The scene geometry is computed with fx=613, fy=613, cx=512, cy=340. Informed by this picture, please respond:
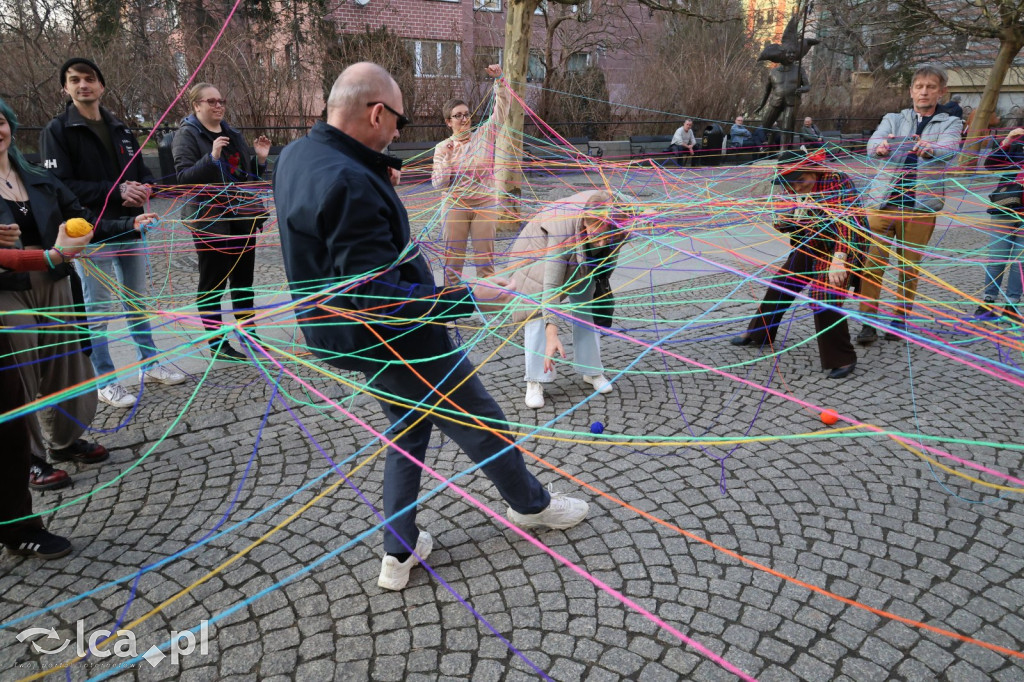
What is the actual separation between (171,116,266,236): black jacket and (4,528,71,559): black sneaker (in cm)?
208

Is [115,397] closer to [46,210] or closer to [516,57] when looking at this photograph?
[46,210]

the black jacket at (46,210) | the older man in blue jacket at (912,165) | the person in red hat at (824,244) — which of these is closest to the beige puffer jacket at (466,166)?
the person in red hat at (824,244)

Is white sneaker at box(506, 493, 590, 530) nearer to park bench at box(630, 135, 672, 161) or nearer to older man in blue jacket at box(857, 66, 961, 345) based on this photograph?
older man in blue jacket at box(857, 66, 961, 345)

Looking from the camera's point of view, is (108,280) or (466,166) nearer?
(108,280)

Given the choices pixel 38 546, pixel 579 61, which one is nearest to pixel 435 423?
pixel 38 546

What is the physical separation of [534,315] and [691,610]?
2.05 meters

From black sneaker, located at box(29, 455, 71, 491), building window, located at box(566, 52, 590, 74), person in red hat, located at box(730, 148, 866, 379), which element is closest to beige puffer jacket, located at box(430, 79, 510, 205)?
person in red hat, located at box(730, 148, 866, 379)

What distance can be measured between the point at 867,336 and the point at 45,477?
552 cm

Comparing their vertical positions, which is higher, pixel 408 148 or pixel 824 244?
pixel 408 148

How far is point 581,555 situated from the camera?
8.34ft

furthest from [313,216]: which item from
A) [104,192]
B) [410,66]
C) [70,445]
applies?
[410,66]

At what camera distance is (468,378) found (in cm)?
228

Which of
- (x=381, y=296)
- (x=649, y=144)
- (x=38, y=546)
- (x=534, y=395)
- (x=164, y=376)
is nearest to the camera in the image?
(x=381, y=296)

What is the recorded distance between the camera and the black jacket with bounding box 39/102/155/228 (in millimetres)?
3576
